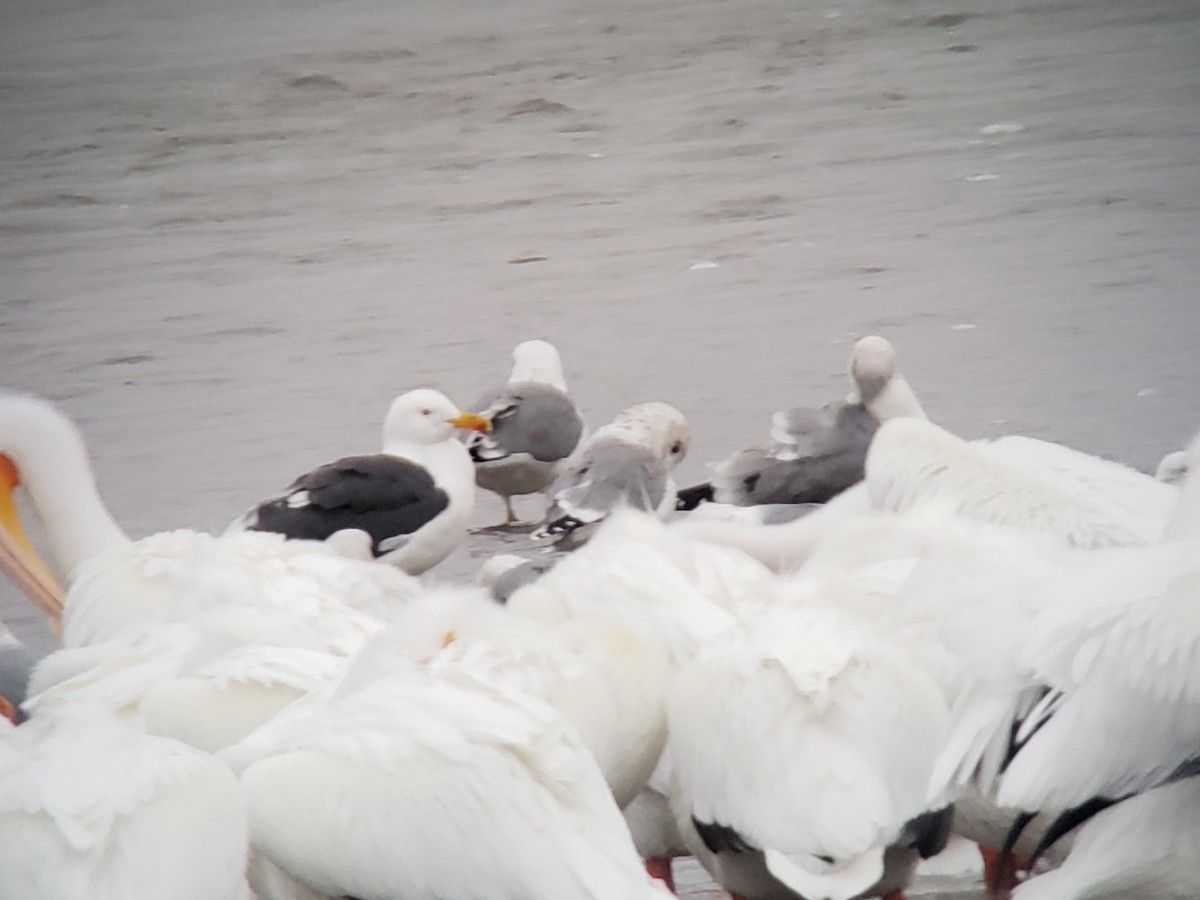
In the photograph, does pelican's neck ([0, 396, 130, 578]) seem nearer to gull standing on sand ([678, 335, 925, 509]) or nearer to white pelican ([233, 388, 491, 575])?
white pelican ([233, 388, 491, 575])

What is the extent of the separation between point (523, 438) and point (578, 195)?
1822mm

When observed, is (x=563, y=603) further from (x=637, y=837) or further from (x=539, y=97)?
(x=539, y=97)

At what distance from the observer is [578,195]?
6699 mm

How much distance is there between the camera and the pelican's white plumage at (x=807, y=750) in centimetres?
233

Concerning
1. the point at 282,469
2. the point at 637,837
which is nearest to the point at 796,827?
the point at 637,837

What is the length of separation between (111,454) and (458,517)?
1.54 metres

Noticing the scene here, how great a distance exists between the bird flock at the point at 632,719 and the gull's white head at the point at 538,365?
213cm

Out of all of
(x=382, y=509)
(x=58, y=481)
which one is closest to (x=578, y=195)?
(x=382, y=509)

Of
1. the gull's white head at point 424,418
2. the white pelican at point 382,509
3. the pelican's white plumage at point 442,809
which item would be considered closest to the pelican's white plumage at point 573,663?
the pelican's white plumage at point 442,809

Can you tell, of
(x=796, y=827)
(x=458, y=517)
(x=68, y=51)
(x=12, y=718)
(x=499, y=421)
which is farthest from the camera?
(x=68, y=51)

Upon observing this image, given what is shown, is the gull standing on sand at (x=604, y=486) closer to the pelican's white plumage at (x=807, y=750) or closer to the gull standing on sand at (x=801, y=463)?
the gull standing on sand at (x=801, y=463)

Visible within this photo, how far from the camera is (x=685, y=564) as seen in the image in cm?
302

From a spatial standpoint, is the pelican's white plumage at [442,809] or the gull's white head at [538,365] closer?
the pelican's white plumage at [442,809]

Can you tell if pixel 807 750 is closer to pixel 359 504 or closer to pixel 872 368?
pixel 359 504
